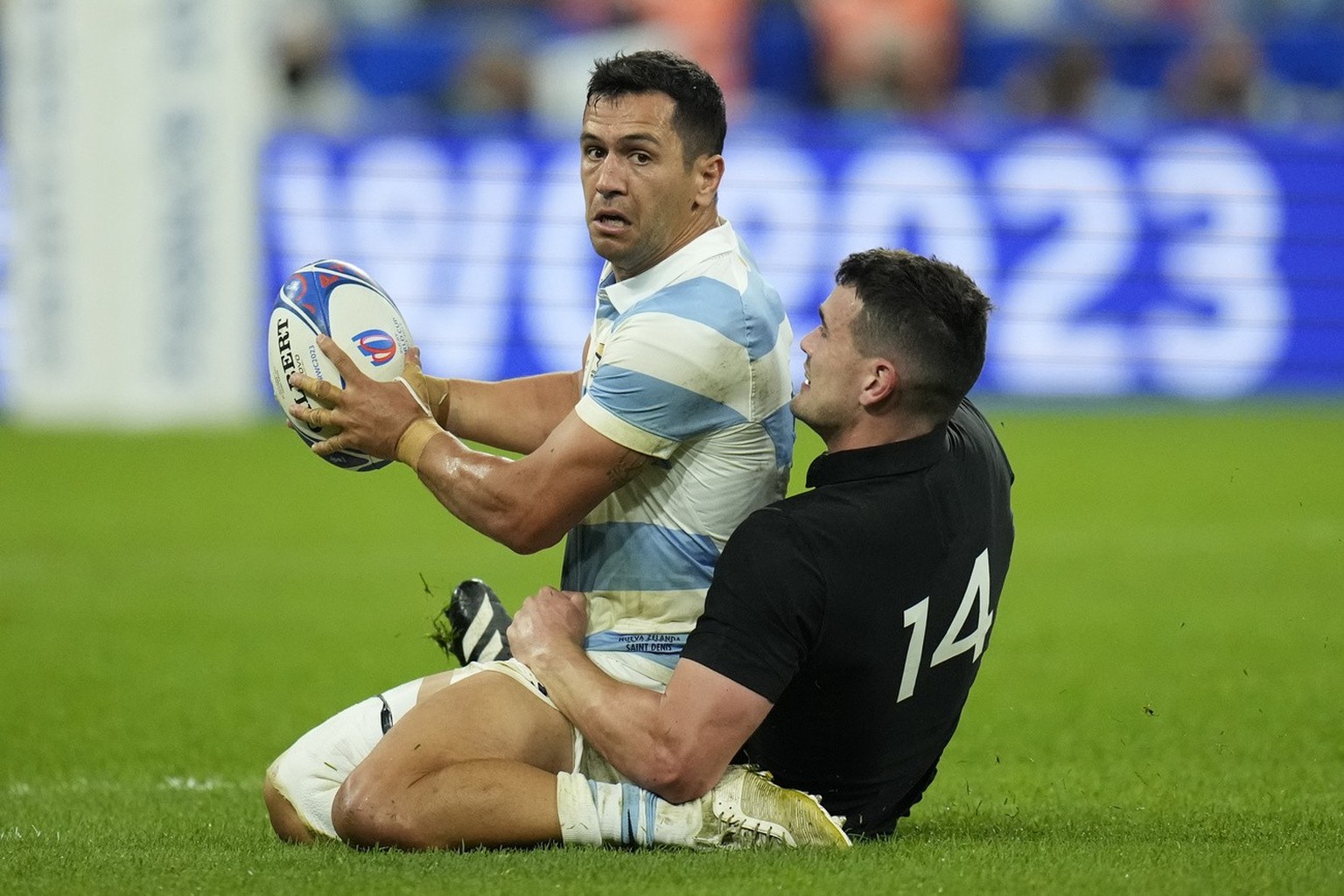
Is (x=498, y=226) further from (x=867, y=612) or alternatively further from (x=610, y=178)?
(x=867, y=612)

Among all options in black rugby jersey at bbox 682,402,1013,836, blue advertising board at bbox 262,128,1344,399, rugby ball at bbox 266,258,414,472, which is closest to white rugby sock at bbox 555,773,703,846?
black rugby jersey at bbox 682,402,1013,836

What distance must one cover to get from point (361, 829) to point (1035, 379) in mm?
10287

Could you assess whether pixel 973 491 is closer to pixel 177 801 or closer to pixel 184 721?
pixel 177 801

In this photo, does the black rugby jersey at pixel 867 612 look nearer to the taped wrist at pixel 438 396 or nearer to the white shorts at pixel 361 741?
the white shorts at pixel 361 741

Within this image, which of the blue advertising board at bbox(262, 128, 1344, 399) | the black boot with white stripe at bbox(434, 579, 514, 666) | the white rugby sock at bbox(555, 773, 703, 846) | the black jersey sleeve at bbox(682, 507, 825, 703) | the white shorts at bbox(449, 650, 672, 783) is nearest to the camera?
the black jersey sleeve at bbox(682, 507, 825, 703)

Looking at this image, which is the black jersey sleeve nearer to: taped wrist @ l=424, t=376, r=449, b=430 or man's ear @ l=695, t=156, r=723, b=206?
man's ear @ l=695, t=156, r=723, b=206

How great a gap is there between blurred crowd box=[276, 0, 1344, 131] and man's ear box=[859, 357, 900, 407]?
36.8ft

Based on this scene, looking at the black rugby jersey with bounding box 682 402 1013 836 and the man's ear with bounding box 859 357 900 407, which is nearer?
the black rugby jersey with bounding box 682 402 1013 836

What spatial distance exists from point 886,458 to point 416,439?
1.04m

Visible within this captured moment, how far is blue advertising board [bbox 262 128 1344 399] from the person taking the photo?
13.8 metres

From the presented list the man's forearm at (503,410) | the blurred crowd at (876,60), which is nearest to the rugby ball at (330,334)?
the man's forearm at (503,410)

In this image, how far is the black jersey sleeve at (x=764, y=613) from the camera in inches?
158

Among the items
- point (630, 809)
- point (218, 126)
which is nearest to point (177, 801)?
point (630, 809)

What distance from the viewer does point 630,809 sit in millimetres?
4211
